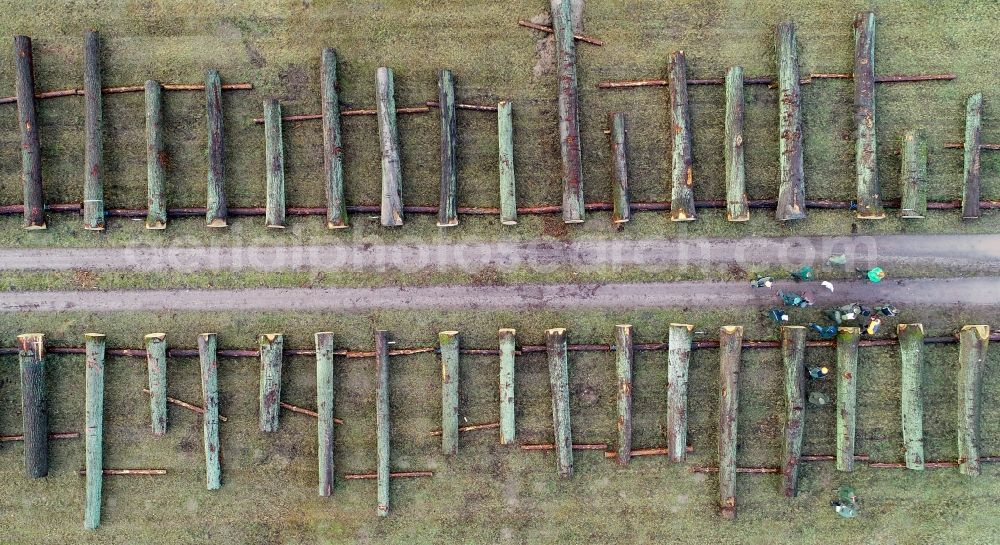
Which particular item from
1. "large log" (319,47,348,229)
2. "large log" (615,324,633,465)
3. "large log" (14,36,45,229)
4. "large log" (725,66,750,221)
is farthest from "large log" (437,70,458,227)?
"large log" (14,36,45,229)

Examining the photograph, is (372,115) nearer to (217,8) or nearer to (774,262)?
(217,8)

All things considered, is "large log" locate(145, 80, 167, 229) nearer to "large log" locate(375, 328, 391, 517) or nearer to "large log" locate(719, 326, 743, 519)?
"large log" locate(375, 328, 391, 517)

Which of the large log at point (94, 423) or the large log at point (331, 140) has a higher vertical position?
the large log at point (331, 140)

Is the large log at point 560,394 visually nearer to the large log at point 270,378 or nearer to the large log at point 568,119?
the large log at point 568,119

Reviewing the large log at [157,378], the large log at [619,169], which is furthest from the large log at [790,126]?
the large log at [157,378]

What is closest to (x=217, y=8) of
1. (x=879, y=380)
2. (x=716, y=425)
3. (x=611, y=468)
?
(x=611, y=468)

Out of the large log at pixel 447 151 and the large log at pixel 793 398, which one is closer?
the large log at pixel 793 398
